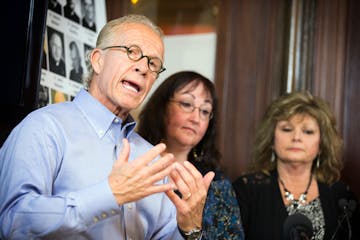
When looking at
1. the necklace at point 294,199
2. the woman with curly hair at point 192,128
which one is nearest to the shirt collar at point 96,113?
the woman with curly hair at point 192,128

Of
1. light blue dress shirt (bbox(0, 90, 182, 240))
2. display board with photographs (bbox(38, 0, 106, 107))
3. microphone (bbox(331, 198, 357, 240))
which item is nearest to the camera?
light blue dress shirt (bbox(0, 90, 182, 240))

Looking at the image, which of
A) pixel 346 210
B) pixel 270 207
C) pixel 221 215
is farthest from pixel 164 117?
pixel 346 210

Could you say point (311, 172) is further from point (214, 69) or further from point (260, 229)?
point (214, 69)

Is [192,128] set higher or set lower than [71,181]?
higher

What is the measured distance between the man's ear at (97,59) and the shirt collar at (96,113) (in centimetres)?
12

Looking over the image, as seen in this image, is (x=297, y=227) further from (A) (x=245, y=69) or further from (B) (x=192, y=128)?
(A) (x=245, y=69)

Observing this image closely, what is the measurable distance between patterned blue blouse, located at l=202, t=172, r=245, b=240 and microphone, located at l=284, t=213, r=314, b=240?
240 mm

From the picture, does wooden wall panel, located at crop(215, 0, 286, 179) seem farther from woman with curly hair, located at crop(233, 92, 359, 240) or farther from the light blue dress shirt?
the light blue dress shirt

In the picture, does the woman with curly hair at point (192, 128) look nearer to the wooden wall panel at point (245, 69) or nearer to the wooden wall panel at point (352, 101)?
the wooden wall panel at point (245, 69)

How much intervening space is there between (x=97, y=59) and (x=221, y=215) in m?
0.99

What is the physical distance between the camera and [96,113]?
5.51 feet

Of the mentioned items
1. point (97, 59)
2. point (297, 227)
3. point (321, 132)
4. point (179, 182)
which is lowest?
point (297, 227)

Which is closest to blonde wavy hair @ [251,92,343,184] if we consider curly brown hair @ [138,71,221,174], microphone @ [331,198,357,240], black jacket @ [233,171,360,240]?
black jacket @ [233,171,360,240]

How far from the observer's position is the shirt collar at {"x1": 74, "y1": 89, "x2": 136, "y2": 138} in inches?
65.6
